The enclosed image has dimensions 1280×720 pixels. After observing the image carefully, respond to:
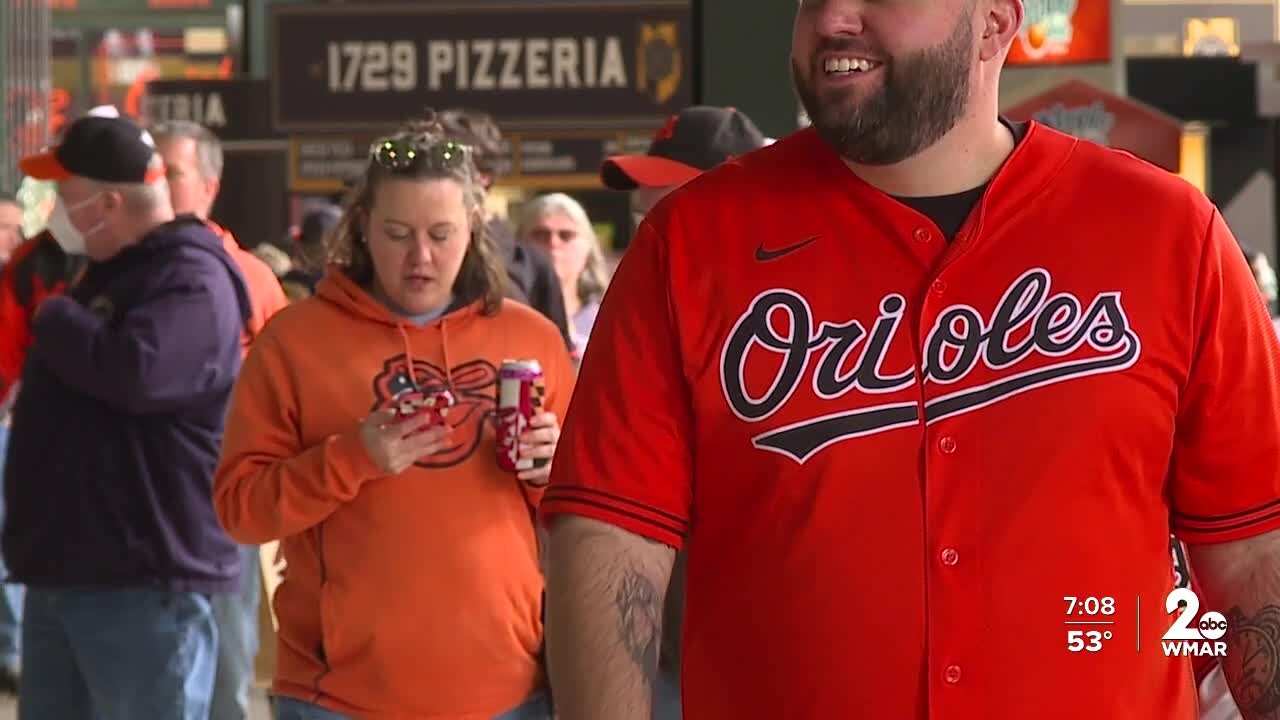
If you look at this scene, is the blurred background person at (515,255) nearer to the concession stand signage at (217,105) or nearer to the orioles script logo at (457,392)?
the orioles script logo at (457,392)

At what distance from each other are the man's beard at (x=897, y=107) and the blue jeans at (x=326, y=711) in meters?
2.15

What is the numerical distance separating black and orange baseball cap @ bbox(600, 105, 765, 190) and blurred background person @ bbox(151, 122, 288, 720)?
1459mm

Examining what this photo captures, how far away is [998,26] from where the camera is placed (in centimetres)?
277

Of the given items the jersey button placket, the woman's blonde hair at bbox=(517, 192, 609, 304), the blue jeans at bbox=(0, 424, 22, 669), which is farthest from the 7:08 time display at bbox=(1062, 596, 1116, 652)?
the blue jeans at bbox=(0, 424, 22, 669)

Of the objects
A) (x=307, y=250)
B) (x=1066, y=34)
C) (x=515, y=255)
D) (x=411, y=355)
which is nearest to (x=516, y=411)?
(x=411, y=355)

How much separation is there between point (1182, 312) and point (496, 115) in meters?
6.02

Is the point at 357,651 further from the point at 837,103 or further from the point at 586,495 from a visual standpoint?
the point at 837,103

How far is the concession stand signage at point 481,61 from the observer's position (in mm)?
8164

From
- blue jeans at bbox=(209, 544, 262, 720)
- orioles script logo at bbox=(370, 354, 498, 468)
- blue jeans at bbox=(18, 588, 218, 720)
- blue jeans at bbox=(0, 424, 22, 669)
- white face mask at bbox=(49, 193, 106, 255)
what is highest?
white face mask at bbox=(49, 193, 106, 255)

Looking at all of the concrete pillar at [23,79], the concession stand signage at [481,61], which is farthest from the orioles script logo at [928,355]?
the concrete pillar at [23,79]

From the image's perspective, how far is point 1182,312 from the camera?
104 inches

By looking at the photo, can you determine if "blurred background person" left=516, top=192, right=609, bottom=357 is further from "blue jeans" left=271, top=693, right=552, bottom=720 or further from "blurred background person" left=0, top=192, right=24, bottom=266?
"blurred background person" left=0, top=192, right=24, bottom=266

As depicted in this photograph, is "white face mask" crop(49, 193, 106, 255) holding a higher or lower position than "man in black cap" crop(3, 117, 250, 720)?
higher

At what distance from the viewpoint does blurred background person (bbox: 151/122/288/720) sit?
6539 millimetres
